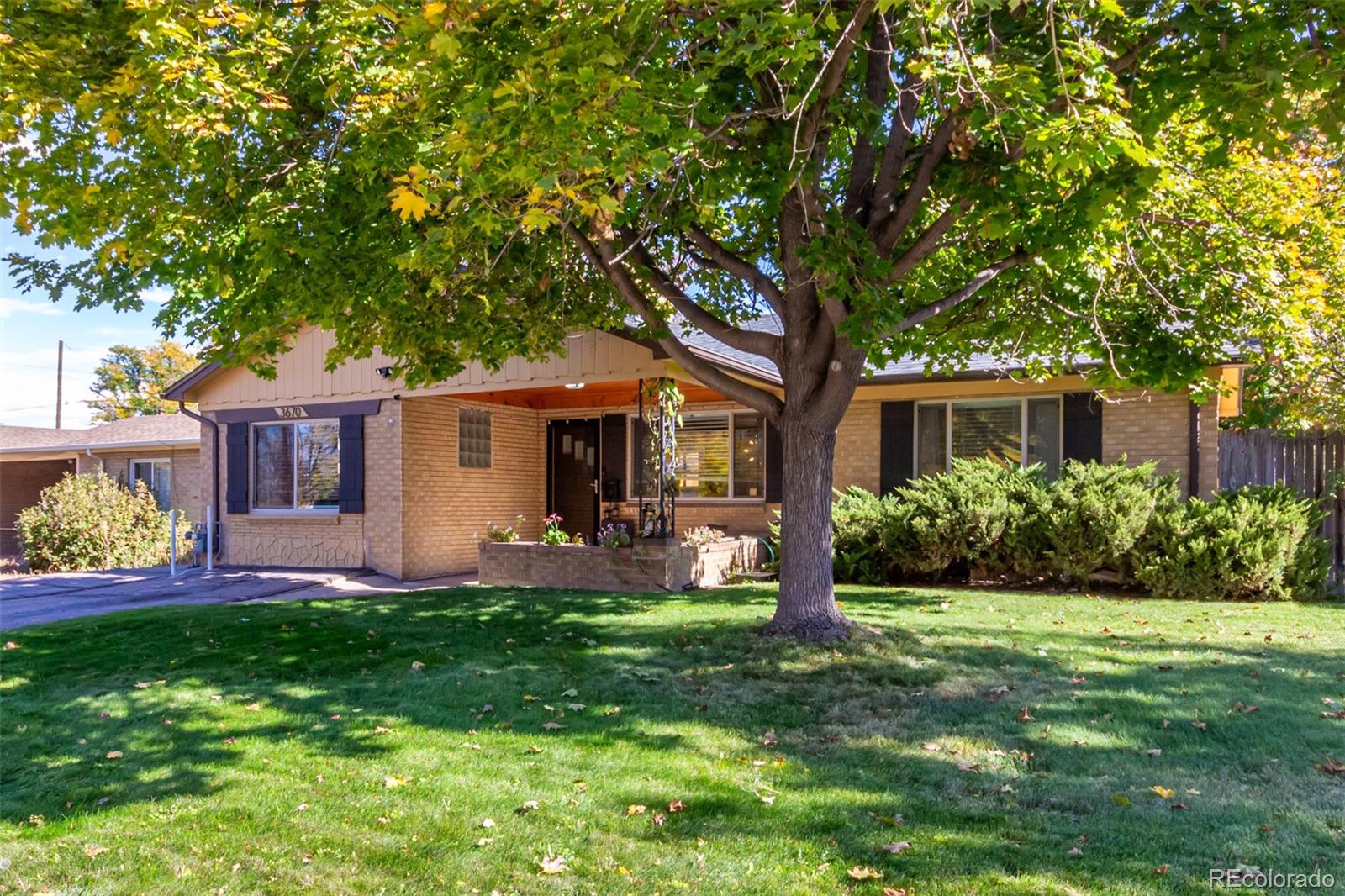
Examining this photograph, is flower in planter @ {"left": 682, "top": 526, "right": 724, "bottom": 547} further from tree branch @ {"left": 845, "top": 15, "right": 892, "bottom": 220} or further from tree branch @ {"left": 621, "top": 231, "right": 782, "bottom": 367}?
tree branch @ {"left": 845, "top": 15, "right": 892, "bottom": 220}

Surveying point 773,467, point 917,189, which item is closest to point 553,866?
point 917,189

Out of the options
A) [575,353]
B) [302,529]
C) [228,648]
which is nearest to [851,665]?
[228,648]

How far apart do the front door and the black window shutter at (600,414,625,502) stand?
212 millimetres

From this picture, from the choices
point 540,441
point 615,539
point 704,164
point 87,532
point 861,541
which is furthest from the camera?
point 87,532

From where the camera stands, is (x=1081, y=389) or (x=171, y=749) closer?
(x=171, y=749)

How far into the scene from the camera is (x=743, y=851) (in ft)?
12.7

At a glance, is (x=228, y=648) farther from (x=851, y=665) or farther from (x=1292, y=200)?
(x=1292, y=200)

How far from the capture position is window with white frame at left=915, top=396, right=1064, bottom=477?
13.7m

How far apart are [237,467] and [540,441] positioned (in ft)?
17.6

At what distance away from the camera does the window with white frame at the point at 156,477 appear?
22031mm

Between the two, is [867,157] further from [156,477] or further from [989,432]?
[156,477]

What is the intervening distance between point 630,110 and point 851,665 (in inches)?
170

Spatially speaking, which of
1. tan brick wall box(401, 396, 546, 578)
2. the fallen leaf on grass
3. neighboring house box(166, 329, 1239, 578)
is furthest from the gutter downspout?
the fallen leaf on grass

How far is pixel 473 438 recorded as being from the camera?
634 inches
